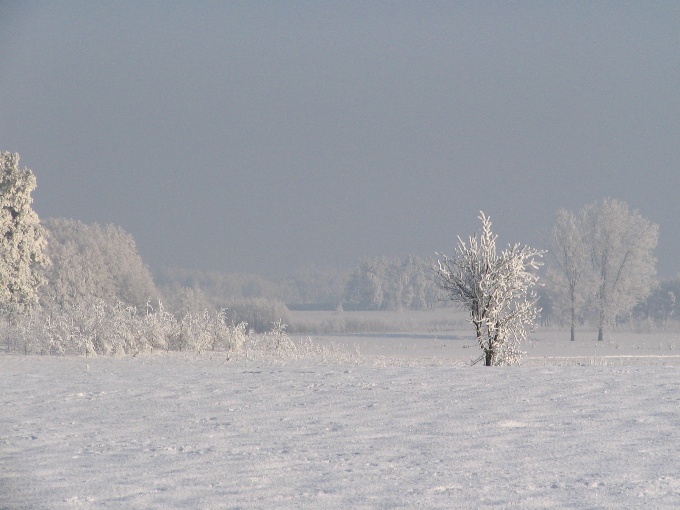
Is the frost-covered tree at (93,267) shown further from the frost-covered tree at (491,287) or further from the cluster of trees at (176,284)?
the frost-covered tree at (491,287)

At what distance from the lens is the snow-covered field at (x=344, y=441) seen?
20.5ft

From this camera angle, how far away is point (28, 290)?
86.3 ft

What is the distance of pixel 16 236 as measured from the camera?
84.8 ft

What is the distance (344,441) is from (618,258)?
4741 cm

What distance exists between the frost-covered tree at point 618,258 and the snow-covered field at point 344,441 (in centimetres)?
3932

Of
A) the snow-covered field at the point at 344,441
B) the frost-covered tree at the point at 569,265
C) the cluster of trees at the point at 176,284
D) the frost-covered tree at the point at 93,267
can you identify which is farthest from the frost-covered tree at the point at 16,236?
the frost-covered tree at the point at 569,265

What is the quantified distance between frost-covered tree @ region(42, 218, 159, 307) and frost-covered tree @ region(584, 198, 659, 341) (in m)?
28.3

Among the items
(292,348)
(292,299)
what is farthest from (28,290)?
(292,299)

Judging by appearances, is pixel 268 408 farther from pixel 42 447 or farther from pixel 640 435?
pixel 640 435

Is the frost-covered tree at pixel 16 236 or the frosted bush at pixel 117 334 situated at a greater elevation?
the frost-covered tree at pixel 16 236

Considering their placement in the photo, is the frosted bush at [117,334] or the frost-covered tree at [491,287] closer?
the frost-covered tree at [491,287]

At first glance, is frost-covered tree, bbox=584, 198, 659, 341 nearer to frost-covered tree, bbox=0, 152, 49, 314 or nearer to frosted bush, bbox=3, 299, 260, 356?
frosted bush, bbox=3, 299, 260, 356

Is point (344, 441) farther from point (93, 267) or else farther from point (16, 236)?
point (93, 267)

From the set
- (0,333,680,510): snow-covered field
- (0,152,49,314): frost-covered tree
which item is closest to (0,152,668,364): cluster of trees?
(0,152,49,314): frost-covered tree
